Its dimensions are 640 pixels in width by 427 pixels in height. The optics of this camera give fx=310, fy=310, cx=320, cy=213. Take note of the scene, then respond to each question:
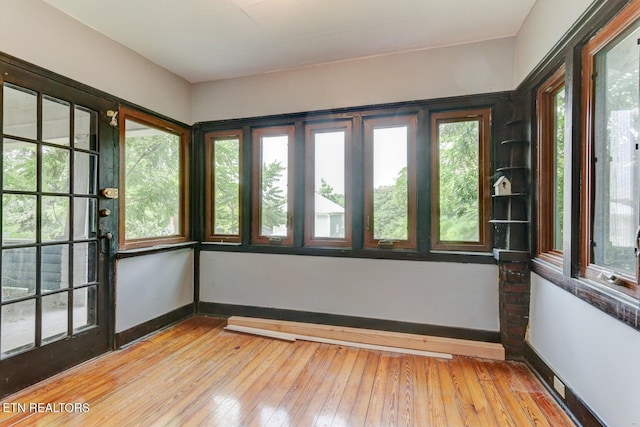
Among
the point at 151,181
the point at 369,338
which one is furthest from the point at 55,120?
the point at 369,338

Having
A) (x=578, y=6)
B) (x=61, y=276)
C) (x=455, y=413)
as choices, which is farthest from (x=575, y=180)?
(x=61, y=276)

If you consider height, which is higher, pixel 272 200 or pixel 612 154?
pixel 612 154

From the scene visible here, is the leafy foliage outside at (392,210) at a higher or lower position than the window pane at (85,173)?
lower

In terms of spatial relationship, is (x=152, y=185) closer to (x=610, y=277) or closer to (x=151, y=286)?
(x=151, y=286)

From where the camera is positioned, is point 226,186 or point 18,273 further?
point 226,186

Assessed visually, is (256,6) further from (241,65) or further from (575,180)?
(575,180)

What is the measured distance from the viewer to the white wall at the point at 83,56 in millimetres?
2057

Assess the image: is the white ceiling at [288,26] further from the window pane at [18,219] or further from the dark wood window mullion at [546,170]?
the window pane at [18,219]

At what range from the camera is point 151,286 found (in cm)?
312

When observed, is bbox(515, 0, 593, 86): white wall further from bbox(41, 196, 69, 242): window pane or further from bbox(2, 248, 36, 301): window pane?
bbox(2, 248, 36, 301): window pane

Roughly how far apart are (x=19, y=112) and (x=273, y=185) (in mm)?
2052

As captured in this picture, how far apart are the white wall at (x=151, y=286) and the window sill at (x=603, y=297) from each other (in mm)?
3406

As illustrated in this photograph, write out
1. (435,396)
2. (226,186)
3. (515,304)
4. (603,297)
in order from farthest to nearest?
(226,186) < (515,304) < (435,396) < (603,297)

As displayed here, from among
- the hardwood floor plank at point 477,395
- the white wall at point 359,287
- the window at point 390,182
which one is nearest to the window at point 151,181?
the white wall at point 359,287
